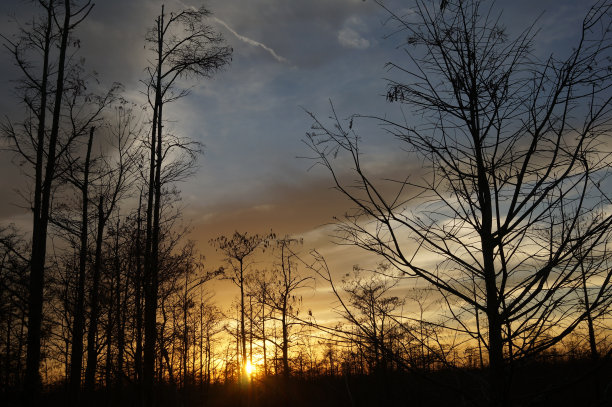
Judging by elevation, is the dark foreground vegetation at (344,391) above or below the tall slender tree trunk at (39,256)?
below

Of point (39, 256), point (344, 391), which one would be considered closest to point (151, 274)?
point (39, 256)

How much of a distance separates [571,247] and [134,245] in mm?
14379

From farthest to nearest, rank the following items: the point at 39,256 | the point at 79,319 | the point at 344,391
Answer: the point at 79,319 → the point at 344,391 → the point at 39,256

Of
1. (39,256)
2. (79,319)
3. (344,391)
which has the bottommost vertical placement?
(344,391)

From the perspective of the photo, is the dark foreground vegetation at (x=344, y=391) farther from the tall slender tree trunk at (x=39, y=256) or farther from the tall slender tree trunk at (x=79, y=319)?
the tall slender tree trunk at (x=79, y=319)

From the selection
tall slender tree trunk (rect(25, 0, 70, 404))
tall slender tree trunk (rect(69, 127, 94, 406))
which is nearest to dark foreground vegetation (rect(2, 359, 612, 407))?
tall slender tree trunk (rect(25, 0, 70, 404))

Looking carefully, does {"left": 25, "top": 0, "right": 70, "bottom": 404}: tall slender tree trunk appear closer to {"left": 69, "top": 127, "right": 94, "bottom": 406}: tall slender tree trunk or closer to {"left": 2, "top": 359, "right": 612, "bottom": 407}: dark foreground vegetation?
{"left": 2, "top": 359, "right": 612, "bottom": 407}: dark foreground vegetation

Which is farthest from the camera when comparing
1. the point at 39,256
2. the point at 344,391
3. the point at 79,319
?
the point at 79,319

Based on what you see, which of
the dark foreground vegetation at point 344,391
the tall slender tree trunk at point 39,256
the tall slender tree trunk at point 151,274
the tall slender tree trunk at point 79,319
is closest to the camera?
the dark foreground vegetation at point 344,391

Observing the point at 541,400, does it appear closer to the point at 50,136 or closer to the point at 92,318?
the point at 50,136

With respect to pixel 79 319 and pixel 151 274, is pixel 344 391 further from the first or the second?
pixel 79 319

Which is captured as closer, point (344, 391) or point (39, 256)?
point (39, 256)

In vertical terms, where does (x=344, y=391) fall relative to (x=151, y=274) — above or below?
below

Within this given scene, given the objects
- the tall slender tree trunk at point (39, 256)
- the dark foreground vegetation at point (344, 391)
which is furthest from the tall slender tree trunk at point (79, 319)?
the tall slender tree trunk at point (39, 256)
